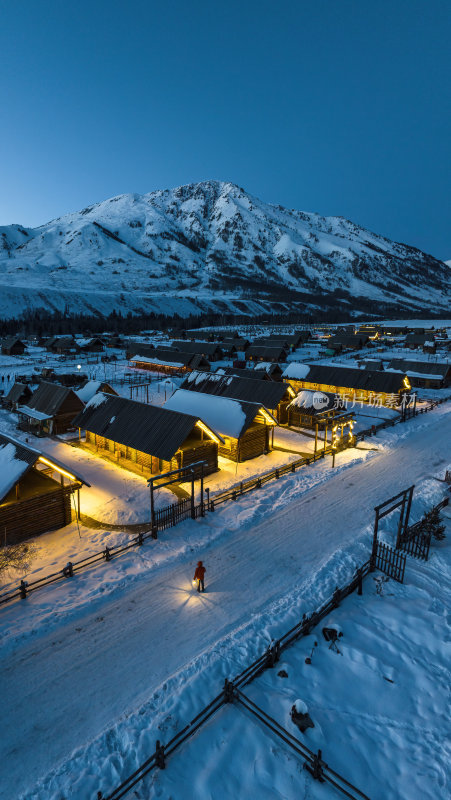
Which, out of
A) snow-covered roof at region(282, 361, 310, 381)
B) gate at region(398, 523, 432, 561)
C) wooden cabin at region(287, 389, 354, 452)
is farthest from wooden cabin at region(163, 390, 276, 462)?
snow-covered roof at region(282, 361, 310, 381)

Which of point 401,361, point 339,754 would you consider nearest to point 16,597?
point 339,754

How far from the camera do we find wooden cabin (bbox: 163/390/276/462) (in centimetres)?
2448

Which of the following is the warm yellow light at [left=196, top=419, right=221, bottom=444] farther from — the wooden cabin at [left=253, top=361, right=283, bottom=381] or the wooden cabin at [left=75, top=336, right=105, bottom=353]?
the wooden cabin at [left=75, top=336, right=105, bottom=353]

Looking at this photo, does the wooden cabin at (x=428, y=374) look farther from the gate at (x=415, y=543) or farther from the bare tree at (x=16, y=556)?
the bare tree at (x=16, y=556)

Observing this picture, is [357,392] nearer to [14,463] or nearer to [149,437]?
[149,437]

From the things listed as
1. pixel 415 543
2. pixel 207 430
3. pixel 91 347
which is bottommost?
pixel 415 543

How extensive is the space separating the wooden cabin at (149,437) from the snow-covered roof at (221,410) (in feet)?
4.74

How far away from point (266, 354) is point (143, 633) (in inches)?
2529

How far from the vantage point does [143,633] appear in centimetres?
1109

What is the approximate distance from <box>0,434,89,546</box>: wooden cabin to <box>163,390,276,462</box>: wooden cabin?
10.2 metres

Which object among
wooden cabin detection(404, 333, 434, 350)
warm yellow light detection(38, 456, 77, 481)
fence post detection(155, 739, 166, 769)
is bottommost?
fence post detection(155, 739, 166, 769)

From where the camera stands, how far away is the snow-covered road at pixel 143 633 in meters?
8.47

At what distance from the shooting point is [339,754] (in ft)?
26.2

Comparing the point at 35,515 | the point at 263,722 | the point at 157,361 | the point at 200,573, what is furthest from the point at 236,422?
the point at 157,361
